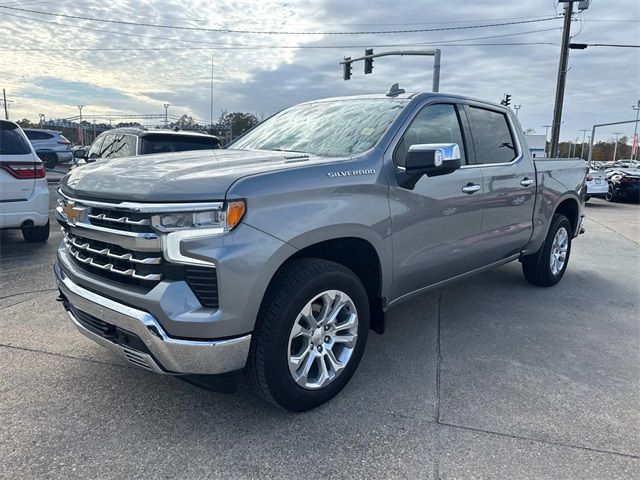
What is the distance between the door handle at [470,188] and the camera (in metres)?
3.89

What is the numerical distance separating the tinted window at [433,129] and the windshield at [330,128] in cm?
16

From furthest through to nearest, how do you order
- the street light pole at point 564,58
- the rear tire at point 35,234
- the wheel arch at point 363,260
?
the street light pole at point 564,58 → the rear tire at point 35,234 → the wheel arch at point 363,260

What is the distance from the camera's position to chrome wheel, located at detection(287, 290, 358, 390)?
2.82 metres

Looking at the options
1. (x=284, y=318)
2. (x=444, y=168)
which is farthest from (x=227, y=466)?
(x=444, y=168)

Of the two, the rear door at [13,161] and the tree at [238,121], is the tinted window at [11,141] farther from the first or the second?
the tree at [238,121]

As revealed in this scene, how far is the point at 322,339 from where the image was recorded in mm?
2959

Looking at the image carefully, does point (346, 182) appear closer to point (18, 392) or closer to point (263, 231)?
point (263, 231)

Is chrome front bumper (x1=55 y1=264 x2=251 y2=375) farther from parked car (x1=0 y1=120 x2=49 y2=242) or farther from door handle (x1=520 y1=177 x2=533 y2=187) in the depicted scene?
parked car (x1=0 y1=120 x2=49 y2=242)

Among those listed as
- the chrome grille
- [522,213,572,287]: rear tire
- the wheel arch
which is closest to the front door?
the wheel arch

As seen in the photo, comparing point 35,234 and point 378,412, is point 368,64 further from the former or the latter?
point 378,412

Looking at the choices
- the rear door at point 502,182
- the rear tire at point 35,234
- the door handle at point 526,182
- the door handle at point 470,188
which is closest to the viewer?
the door handle at point 470,188

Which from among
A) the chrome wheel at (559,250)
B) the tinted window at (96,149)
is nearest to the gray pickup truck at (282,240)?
the chrome wheel at (559,250)

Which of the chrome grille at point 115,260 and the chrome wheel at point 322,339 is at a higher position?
the chrome grille at point 115,260

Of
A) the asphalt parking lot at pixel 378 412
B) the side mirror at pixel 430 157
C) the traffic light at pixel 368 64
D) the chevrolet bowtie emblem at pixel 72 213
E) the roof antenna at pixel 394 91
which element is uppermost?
the traffic light at pixel 368 64
